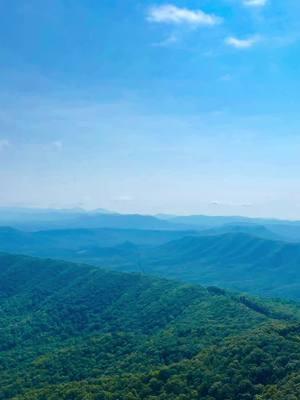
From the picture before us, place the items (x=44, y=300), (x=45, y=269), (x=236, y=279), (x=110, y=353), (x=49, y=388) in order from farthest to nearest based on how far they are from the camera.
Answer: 1. (x=236, y=279)
2. (x=45, y=269)
3. (x=44, y=300)
4. (x=110, y=353)
5. (x=49, y=388)

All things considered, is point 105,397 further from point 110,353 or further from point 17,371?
point 17,371

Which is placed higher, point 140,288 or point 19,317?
point 140,288

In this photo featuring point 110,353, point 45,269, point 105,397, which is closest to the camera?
point 105,397

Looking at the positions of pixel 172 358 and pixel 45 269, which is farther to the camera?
pixel 45 269

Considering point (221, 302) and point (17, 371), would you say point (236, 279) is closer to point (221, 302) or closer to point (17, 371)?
point (221, 302)

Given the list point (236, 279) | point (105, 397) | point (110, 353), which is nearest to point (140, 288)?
point (110, 353)

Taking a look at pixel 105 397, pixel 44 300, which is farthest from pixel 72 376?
pixel 44 300
